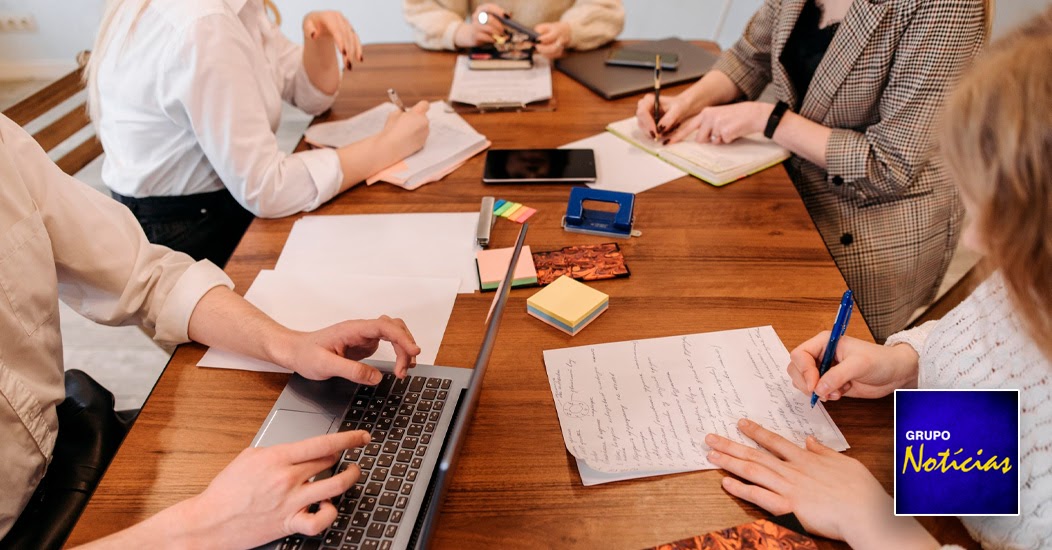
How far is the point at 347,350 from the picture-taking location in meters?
0.77

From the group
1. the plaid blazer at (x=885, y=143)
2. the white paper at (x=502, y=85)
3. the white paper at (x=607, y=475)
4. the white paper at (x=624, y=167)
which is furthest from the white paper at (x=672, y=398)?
the white paper at (x=502, y=85)

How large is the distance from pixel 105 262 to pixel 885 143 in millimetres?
1182

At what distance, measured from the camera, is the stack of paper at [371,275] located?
84 centimetres

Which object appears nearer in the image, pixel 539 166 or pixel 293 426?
pixel 293 426

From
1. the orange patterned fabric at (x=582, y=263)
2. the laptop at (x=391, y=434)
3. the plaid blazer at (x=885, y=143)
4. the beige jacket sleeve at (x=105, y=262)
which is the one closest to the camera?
the laptop at (x=391, y=434)

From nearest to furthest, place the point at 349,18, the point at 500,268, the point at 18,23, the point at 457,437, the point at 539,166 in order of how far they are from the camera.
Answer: the point at 457,437 < the point at 500,268 < the point at 539,166 < the point at 349,18 < the point at 18,23

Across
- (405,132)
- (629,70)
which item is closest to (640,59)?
(629,70)

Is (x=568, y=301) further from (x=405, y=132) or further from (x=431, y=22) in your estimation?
(x=431, y=22)

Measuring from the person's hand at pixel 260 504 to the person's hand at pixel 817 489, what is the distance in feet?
1.20

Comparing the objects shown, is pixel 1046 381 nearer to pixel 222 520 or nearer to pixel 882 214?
pixel 882 214

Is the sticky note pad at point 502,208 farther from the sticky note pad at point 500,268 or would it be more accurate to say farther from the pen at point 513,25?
the pen at point 513,25

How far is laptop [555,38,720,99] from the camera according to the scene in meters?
1.43

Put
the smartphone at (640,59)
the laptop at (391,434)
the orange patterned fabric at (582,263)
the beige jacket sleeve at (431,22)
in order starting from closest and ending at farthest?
the laptop at (391,434)
the orange patterned fabric at (582,263)
the smartphone at (640,59)
the beige jacket sleeve at (431,22)

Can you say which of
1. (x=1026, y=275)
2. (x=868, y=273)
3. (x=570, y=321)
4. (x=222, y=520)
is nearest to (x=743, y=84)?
(x=868, y=273)
